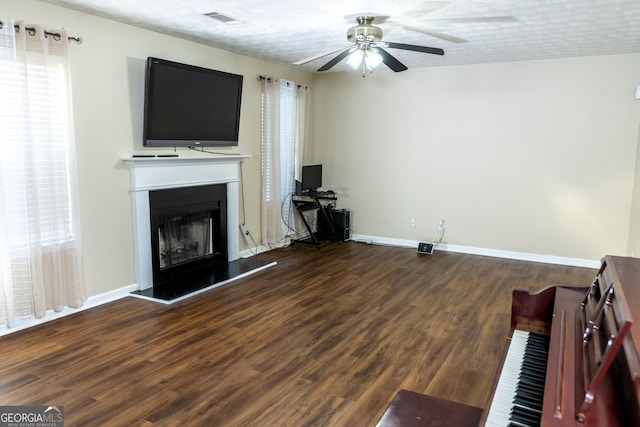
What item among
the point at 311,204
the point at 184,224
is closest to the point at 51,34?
the point at 184,224

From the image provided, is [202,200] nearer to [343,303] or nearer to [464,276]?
[343,303]

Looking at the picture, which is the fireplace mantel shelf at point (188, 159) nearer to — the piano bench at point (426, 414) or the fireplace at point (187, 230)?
the fireplace at point (187, 230)

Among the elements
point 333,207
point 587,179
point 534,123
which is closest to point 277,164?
point 333,207

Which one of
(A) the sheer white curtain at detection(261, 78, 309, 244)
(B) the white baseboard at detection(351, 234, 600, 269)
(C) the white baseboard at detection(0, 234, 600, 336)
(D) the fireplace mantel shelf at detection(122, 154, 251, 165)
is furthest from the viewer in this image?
(A) the sheer white curtain at detection(261, 78, 309, 244)

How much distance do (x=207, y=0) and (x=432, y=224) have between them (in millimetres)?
4220

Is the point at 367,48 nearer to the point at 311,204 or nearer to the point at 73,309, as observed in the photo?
the point at 311,204

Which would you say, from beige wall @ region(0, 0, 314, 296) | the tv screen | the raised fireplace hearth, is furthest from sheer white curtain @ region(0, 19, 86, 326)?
the tv screen

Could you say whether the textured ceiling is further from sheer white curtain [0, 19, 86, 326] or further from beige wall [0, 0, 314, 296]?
sheer white curtain [0, 19, 86, 326]

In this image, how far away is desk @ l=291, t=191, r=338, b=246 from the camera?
6453 mm

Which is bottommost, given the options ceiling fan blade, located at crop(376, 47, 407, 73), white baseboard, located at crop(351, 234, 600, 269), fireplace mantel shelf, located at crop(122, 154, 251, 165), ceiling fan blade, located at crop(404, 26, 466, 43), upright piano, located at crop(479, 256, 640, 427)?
white baseboard, located at crop(351, 234, 600, 269)

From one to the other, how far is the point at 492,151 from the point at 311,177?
249 cm

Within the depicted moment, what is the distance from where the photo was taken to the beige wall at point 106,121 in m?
3.74

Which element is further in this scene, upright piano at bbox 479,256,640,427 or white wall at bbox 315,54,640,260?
white wall at bbox 315,54,640,260

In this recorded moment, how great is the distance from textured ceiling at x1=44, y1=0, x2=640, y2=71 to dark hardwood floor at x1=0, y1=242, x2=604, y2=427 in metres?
2.48
